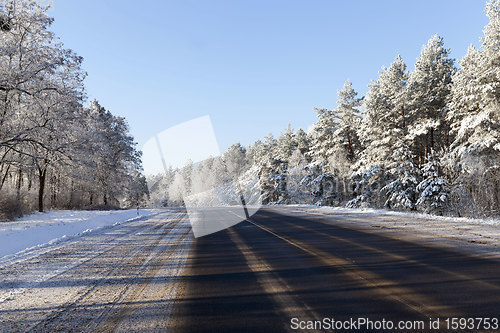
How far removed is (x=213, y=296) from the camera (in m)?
4.21

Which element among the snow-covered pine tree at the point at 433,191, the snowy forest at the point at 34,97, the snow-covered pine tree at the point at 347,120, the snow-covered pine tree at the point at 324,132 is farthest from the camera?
the snow-covered pine tree at the point at 324,132

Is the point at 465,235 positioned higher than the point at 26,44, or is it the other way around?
the point at 26,44

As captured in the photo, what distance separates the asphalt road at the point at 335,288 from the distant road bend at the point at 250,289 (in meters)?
0.02

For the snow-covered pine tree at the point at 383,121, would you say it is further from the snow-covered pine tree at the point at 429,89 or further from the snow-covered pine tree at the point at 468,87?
the snow-covered pine tree at the point at 468,87

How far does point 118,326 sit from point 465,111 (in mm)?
26285

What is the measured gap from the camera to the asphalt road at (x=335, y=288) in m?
3.35

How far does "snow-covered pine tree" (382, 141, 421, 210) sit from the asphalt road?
1760 cm

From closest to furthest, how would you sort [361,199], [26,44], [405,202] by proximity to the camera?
1. [26,44]
2. [405,202]
3. [361,199]

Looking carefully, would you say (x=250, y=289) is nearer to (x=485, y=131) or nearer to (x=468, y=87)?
(x=485, y=131)

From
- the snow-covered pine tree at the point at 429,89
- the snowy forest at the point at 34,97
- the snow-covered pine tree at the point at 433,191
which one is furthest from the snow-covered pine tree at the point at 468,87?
the snowy forest at the point at 34,97

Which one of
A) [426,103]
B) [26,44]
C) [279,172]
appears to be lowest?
[279,172]

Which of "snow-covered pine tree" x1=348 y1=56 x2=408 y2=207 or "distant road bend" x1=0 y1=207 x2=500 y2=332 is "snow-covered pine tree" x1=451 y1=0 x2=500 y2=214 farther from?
"distant road bend" x1=0 y1=207 x2=500 y2=332

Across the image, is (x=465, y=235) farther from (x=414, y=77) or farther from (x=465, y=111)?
(x=414, y=77)

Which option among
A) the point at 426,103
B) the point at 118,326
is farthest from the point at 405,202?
the point at 118,326
